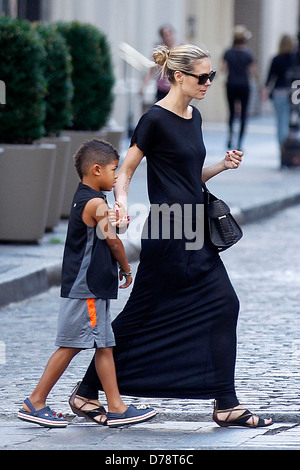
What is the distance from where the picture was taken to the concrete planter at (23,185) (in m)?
Result: 10.5

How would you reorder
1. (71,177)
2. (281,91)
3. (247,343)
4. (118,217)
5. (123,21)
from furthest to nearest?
A: 1. (123,21)
2. (281,91)
3. (71,177)
4. (247,343)
5. (118,217)

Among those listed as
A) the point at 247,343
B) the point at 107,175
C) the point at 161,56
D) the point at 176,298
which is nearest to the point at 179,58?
the point at 161,56

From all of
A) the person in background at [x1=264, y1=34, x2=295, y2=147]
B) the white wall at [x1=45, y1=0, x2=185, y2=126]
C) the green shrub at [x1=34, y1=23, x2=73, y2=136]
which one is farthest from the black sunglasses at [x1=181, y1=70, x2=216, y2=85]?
the white wall at [x1=45, y1=0, x2=185, y2=126]

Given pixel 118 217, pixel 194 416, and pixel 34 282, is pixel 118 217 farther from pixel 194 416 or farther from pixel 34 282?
pixel 34 282

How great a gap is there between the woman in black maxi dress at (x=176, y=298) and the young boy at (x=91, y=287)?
0.29ft

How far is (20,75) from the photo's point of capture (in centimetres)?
1041

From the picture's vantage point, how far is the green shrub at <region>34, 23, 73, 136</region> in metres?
11.2

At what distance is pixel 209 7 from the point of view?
32531 mm

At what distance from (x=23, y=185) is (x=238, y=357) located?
4.09 meters

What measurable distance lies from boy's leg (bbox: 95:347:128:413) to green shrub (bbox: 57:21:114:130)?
7.65 m

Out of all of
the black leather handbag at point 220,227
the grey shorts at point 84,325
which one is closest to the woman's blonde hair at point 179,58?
the black leather handbag at point 220,227

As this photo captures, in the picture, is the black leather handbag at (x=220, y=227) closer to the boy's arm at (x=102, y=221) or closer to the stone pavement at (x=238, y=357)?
the boy's arm at (x=102, y=221)
